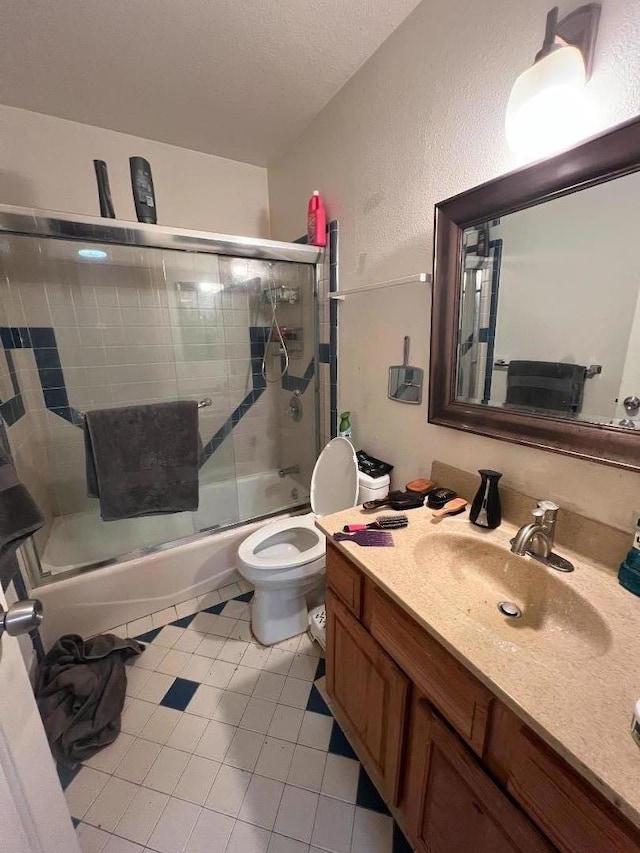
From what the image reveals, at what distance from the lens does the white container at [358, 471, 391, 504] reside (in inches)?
59.5

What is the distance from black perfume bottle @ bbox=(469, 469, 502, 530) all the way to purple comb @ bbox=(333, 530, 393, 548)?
28cm

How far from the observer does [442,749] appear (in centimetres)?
74

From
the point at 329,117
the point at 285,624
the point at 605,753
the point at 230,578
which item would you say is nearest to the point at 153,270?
the point at 329,117

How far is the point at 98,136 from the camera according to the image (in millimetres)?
1817

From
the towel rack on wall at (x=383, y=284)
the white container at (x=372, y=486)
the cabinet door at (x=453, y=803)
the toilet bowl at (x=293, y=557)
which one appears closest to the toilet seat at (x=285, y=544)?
the toilet bowl at (x=293, y=557)

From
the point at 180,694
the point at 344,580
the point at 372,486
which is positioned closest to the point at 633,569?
the point at 344,580

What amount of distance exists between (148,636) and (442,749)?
145cm

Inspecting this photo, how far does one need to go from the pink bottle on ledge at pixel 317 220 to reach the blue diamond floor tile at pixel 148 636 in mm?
2085

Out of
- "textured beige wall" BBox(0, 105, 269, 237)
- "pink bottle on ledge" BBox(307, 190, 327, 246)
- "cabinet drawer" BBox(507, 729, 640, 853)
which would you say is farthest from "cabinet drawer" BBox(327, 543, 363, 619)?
"textured beige wall" BBox(0, 105, 269, 237)

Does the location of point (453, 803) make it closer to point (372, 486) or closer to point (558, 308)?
point (372, 486)

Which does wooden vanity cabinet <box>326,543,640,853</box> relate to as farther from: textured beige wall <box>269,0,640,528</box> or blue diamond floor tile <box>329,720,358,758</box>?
textured beige wall <box>269,0,640,528</box>

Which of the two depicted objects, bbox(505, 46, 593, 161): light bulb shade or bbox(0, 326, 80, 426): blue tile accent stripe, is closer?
bbox(505, 46, 593, 161): light bulb shade

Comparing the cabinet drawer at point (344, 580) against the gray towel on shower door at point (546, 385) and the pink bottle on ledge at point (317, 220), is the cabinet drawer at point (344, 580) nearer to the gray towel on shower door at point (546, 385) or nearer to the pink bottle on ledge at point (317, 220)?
the gray towel on shower door at point (546, 385)

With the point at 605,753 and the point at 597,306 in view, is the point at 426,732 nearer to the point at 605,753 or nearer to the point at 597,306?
the point at 605,753
